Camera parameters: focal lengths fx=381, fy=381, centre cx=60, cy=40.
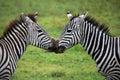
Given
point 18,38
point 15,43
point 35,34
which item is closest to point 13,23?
point 18,38

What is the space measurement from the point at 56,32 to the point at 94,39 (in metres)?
9.22

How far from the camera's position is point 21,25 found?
29.3 ft

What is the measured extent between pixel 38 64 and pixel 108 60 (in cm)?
522

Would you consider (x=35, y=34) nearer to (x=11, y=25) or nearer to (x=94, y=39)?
(x=11, y=25)

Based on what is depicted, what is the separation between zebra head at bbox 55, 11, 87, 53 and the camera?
29.8 feet

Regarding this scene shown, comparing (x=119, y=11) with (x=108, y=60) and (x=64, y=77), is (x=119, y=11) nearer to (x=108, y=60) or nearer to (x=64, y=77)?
(x=64, y=77)

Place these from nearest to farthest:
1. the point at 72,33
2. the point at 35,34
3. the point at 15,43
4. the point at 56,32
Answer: the point at 15,43 < the point at 35,34 < the point at 72,33 < the point at 56,32

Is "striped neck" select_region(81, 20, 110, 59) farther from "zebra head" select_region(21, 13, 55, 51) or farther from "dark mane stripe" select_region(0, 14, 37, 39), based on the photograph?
"dark mane stripe" select_region(0, 14, 37, 39)

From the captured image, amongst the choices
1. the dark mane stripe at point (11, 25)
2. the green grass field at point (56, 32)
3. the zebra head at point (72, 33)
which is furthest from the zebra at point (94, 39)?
the green grass field at point (56, 32)

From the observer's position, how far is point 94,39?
30.1 feet

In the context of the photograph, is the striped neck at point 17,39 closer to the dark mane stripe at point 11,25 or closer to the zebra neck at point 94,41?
the dark mane stripe at point 11,25

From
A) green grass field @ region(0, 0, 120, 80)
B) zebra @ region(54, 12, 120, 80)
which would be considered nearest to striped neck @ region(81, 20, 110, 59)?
zebra @ region(54, 12, 120, 80)

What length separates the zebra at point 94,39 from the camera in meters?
8.95

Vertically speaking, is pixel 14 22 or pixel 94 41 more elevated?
pixel 14 22
